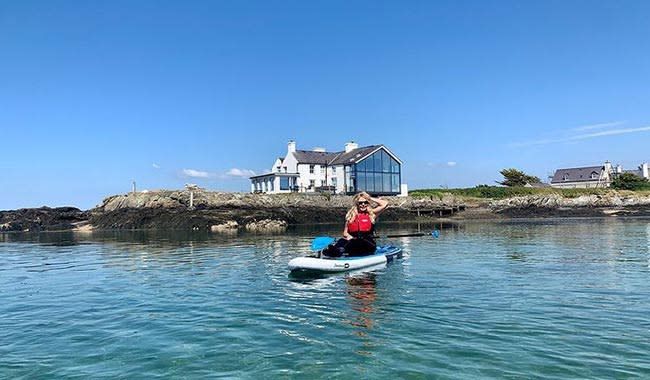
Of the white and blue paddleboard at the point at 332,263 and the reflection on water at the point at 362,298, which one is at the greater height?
the white and blue paddleboard at the point at 332,263

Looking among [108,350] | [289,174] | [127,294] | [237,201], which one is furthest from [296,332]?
[289,174]

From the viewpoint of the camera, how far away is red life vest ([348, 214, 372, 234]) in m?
16.9

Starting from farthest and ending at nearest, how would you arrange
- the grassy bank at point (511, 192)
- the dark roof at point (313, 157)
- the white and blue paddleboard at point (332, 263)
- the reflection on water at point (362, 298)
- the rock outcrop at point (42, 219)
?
1. the grassy bank at point (511, 192)
2. the dark roof at point (313, 157)
3. the rock outcrop at point (42, 219)
4. the white and blue paddleboard at point (332, 263)
5. the reflection on water at point (362, 298)

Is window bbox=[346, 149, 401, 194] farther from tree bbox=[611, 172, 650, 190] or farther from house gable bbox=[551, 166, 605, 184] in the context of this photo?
house gable bbox=[551, 166, 605, 184]

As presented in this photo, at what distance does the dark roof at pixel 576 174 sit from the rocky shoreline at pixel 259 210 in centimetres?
2909

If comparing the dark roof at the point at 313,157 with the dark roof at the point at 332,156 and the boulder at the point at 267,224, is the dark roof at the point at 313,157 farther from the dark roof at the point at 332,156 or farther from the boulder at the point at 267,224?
the boulder at the point at 267,224

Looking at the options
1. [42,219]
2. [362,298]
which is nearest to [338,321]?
[362,298]

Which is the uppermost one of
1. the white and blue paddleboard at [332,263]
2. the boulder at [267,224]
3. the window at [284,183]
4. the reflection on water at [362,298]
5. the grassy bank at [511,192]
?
the window at [284,183]

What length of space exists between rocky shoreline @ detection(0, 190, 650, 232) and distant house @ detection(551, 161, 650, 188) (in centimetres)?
2698

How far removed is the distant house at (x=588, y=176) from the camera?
96.0 meters

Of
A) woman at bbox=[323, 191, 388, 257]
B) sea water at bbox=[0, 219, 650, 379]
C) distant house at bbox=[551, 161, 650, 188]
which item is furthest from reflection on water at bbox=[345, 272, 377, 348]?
distant house at bbox=[551, 161, 650, 188]

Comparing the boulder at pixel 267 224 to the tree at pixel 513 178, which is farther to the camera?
the tree at pixel 513 178

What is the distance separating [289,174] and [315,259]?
53300 millimetres

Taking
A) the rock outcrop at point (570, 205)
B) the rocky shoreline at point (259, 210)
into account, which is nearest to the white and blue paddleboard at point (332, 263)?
the rocky shoreline at point (259, 210)
